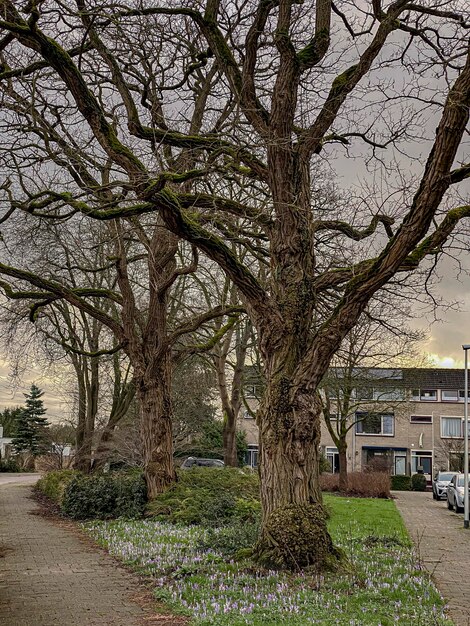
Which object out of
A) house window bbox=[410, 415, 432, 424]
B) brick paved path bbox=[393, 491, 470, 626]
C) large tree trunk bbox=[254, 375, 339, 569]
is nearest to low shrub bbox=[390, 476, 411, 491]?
house window bbox=[410, 415, 432, 424]

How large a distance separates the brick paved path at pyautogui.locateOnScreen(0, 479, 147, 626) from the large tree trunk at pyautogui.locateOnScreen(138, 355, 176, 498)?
385 cm

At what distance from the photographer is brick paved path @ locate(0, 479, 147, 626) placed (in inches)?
298

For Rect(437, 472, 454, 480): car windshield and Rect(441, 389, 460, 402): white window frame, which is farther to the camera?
Rect(441, 389, 460, 402): white window frame

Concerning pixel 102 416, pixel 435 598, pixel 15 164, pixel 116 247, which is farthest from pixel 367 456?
pixel 435 598

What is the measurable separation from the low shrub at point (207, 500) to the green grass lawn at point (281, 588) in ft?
10.3

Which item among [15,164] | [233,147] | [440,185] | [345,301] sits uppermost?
[15,164]

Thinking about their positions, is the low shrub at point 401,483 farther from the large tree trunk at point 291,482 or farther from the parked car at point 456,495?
the large tree trunk at point 291,482

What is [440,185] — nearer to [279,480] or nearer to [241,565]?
[279,480]

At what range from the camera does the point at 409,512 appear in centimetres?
2656

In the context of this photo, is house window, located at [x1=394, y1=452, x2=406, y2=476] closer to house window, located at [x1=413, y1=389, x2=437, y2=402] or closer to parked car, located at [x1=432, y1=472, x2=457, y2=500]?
house window, located at [x1=413, y1=389, x2=437, y2=402]

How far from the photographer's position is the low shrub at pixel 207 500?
16719 millimetres

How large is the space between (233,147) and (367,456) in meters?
48.7

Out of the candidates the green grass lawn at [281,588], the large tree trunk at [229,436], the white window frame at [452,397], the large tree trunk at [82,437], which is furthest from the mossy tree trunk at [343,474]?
the white window frame at [452,397]

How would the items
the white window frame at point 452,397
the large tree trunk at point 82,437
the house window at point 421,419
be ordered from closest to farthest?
the large tree trunk at point 82,437, the house window at point 421,419, the white window frame at point 452,397
